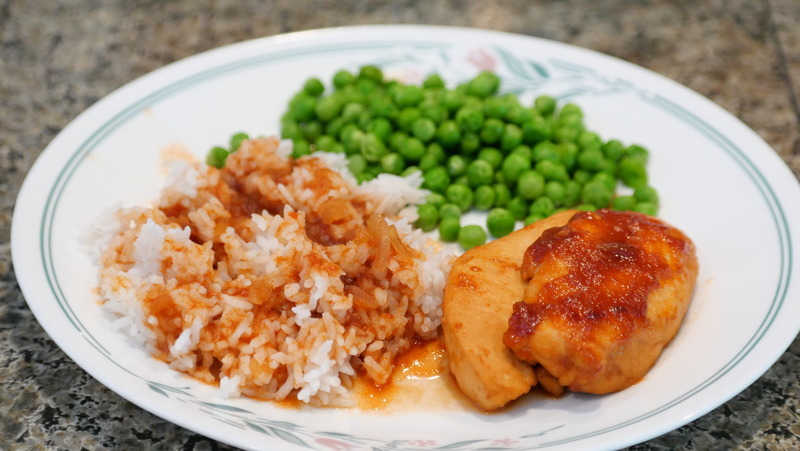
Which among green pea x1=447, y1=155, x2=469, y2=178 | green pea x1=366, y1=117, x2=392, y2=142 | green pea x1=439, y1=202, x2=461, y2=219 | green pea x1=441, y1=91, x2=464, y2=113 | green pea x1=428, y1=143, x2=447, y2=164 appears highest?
green pea x1=441, y1=91, x2=464, y2=113

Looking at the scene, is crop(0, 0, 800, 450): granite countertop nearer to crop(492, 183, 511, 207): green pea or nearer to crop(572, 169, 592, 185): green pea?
crop(572, 169, 592, 185): green pea

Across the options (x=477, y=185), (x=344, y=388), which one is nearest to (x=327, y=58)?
(x=477, y=185)

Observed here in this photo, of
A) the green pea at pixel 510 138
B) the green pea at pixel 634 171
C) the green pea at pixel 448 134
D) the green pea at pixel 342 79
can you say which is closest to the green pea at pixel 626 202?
the green pea at pixel 634 171

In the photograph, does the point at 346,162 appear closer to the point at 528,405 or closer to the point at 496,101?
the point at 496,101

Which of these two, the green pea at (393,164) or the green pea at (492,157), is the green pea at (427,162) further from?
the green pea at (492,157)

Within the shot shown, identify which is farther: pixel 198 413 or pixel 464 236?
pixel 464 236

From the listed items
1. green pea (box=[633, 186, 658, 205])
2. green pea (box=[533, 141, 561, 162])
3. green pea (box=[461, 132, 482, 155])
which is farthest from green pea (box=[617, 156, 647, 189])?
green pea (box=[461, 132, 482, 155])
